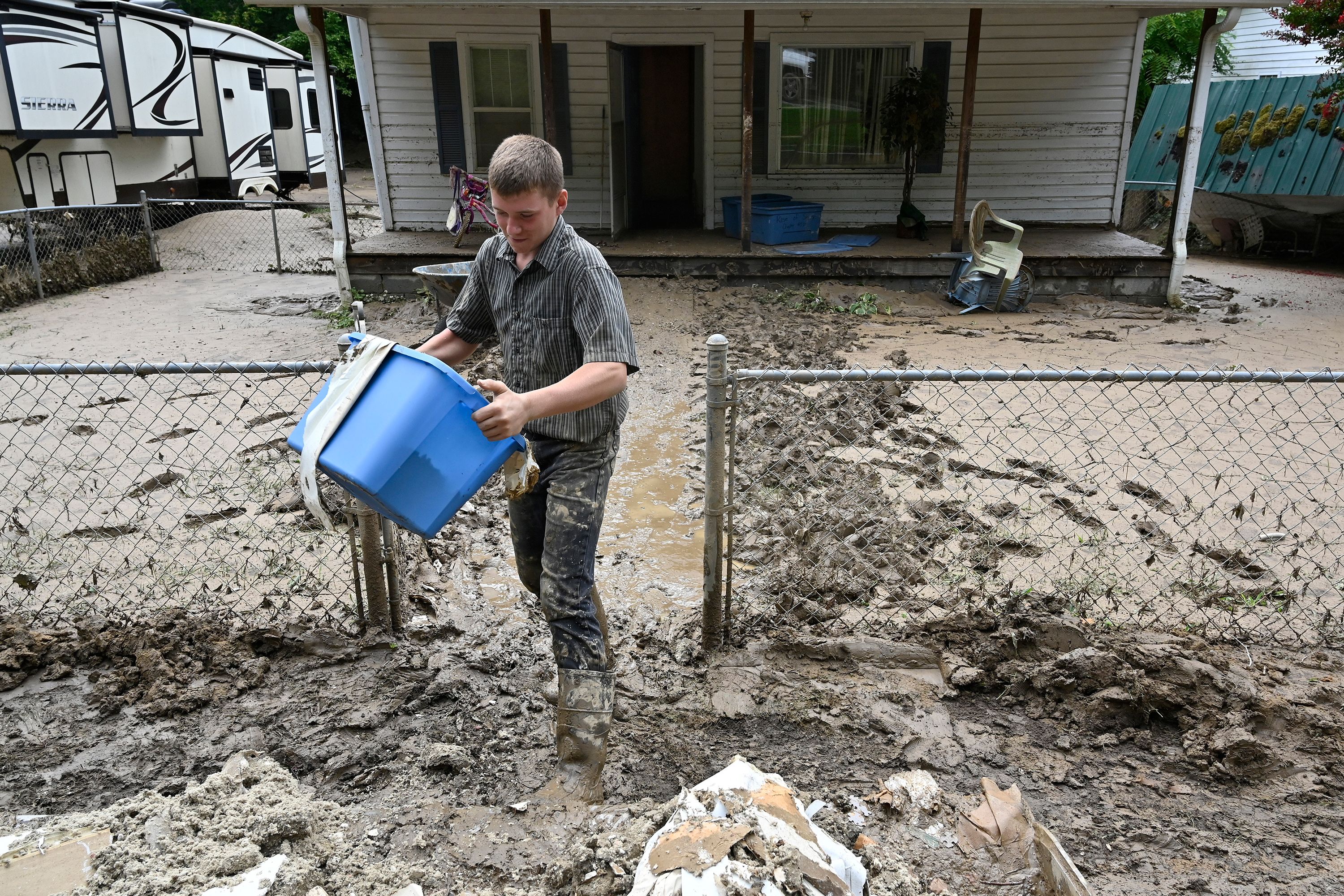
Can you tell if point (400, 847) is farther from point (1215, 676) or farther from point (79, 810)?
point (1215, 676)

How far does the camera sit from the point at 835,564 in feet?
13.3

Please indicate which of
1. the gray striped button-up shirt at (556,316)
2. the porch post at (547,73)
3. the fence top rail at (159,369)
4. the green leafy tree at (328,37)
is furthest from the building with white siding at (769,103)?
the green leafy tree at (328,37)

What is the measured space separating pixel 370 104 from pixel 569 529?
35.1ft

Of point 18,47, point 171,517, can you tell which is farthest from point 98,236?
point 171,517

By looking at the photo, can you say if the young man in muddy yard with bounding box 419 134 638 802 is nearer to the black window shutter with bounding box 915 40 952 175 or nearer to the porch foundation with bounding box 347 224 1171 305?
the porch foundation with bounding box 347 224 1171 305

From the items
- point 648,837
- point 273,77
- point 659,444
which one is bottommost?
point 659,444

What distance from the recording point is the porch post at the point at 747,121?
9547 mm

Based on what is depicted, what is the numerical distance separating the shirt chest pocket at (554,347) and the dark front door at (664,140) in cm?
1011

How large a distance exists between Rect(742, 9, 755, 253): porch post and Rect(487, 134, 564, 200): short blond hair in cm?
787

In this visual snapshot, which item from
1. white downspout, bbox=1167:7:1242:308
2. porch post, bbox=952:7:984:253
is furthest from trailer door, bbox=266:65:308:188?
white downspout, bbox=1167:7:1242:308

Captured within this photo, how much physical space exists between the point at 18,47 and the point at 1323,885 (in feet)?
47.0

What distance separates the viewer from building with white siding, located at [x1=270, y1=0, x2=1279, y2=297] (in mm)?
11133

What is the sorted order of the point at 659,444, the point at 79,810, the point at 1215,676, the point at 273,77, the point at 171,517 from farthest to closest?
the point at 273,77, the point at 659,444, the point at 171,517, the point at 1215,676, the point at 79,810

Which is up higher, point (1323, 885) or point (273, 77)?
point (273, 77)
